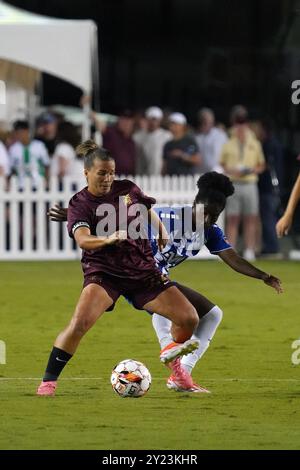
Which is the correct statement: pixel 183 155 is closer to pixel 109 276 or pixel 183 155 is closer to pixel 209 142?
pixel 209 142

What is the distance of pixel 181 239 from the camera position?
11219 mm

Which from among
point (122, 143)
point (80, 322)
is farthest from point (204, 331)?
point (122, 143)

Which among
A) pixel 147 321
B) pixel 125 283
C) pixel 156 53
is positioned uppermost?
pixel 156 53

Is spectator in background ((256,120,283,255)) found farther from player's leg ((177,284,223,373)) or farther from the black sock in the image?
the black sock

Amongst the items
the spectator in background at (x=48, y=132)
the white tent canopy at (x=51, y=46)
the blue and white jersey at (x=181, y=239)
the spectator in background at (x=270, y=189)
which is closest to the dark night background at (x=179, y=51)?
the spectator in background at (x=270, y=189)

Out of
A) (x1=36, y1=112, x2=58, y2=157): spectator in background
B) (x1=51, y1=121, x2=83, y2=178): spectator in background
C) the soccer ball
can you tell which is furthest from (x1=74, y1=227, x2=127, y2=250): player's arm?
(x1=36, y1=112, x2=58, y2=157): spectator in background

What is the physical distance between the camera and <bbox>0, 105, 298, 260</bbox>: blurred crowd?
23.9 metres

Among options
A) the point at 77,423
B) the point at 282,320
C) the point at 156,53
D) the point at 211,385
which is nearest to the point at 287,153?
the point at 156,53

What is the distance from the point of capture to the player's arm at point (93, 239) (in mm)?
9992

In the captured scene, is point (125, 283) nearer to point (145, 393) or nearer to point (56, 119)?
point (145, 393)

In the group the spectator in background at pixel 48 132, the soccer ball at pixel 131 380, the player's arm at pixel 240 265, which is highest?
the spectator in background at pixel 48 132

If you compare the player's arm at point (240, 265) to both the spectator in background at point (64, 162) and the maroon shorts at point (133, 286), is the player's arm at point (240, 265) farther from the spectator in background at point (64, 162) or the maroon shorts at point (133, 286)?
the spectator in background at point (64, 162)
